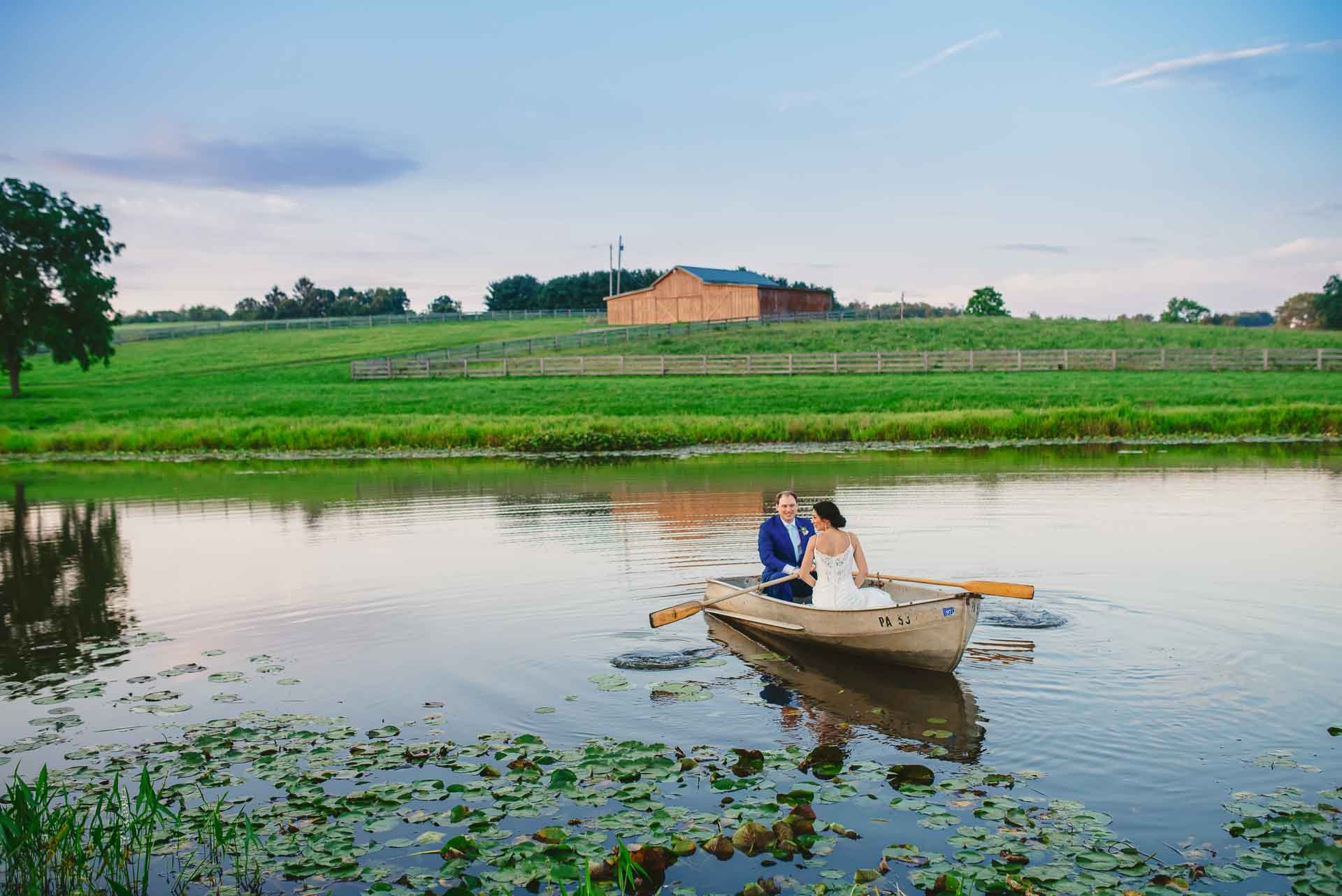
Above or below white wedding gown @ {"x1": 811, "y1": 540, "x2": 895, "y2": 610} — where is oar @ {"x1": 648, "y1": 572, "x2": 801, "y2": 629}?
below

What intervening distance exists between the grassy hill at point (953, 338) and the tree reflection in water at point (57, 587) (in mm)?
53188

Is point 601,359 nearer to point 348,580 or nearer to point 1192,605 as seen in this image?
point 348,580

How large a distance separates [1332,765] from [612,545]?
11966mm

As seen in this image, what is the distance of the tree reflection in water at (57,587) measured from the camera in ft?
41.8

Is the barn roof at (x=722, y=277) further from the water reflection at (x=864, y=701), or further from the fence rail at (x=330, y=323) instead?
the water reflection at (x=864, y=701)

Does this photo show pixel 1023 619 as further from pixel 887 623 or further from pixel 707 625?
pixel 707 625

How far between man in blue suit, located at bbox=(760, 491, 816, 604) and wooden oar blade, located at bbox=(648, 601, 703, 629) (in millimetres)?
920

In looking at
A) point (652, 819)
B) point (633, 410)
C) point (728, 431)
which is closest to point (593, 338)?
point (633, 410)

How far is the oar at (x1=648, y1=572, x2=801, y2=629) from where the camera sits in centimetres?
1230

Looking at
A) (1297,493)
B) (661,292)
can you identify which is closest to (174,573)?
(1297,493)

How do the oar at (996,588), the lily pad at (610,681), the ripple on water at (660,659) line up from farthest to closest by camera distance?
1. the ripple on water at (660,659)
2. the oar at (996,588)
3. the lily pad at (610,681)

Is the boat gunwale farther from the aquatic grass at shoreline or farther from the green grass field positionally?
the green grass field

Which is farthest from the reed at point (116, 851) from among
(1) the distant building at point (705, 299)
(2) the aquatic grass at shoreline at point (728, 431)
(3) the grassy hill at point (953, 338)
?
(1) the distant building at point (705, 299)

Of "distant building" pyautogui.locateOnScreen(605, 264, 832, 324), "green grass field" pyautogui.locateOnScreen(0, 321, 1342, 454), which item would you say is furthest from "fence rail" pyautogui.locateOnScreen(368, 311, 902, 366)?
"green grass field" pyautogui.locateOnScreen(0, 321, 1342, 454)
